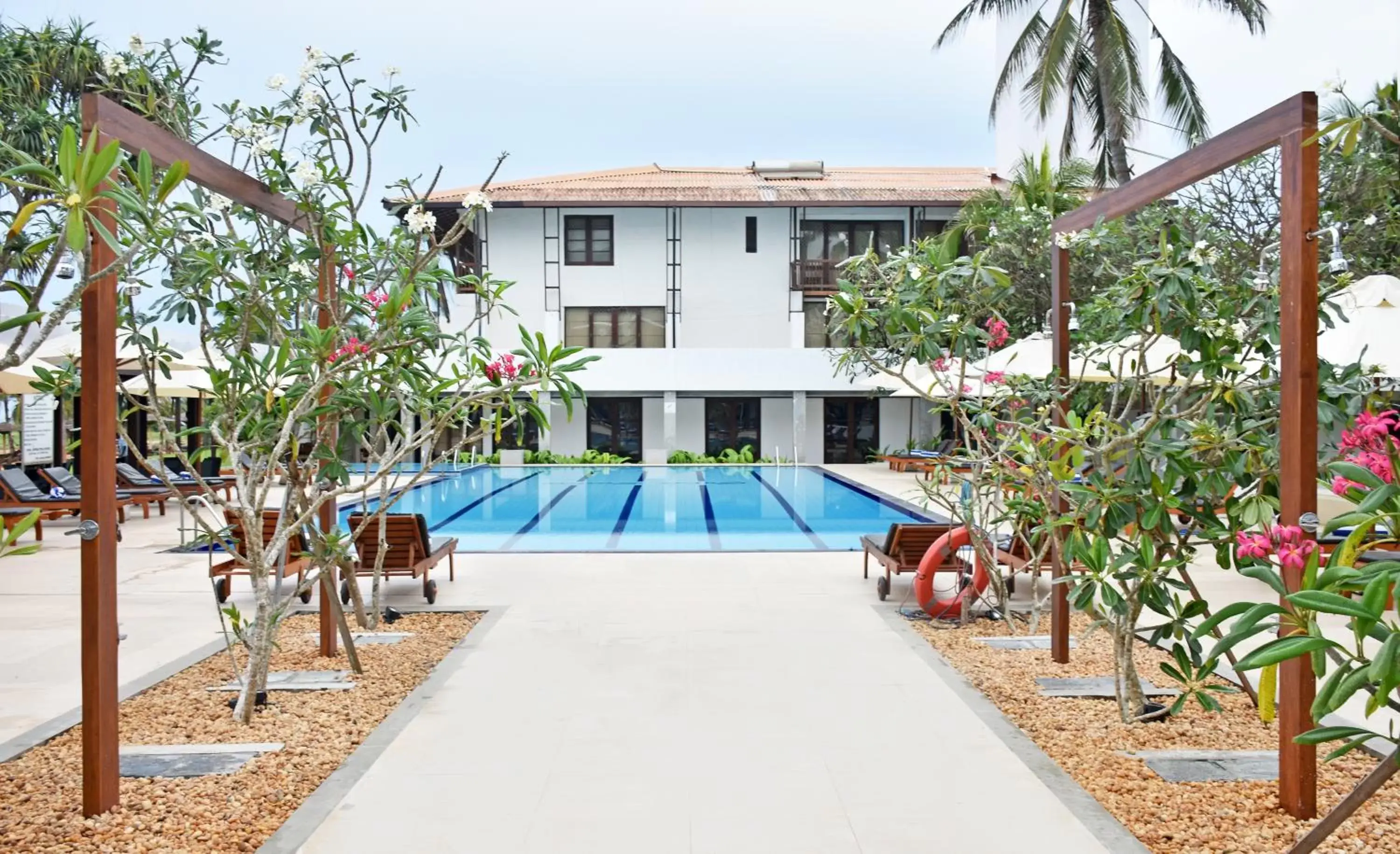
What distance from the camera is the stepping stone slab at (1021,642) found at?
6.91 meters

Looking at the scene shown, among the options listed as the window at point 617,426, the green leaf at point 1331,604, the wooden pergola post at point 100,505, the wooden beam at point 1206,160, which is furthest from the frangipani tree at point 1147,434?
the window at point 617,426

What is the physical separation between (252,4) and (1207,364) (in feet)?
113

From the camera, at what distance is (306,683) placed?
5848 millimetres

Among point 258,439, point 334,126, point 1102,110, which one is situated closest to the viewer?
point 258,439

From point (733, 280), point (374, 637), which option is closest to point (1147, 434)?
point (374, 637)

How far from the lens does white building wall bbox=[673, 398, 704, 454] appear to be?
29.1 meters

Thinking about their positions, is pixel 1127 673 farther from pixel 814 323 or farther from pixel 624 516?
pixel 814 323

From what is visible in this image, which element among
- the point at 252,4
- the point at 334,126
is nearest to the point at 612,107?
the point at 252,4

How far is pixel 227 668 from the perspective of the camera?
6.29 metres

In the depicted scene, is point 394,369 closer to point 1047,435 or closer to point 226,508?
point 226,508

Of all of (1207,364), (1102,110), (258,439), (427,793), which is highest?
(1102,110)

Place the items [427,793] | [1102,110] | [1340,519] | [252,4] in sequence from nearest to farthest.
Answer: [1340,519] → [427,793] → [1102,110] → [252,4]

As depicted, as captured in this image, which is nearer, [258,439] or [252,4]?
[258,439]

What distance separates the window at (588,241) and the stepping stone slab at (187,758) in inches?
966
